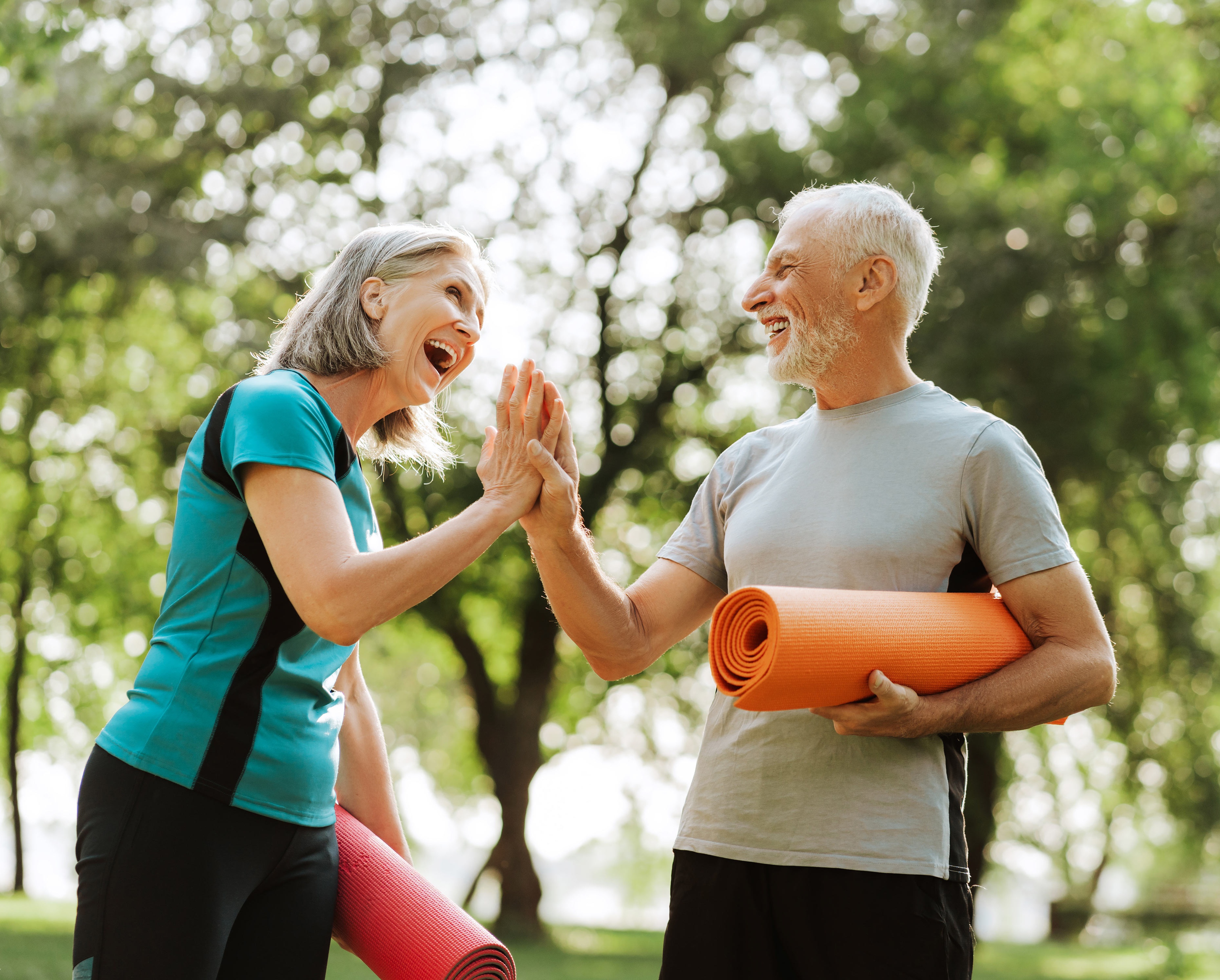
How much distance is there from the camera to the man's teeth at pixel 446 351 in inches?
111

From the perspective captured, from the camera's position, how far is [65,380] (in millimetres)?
19094

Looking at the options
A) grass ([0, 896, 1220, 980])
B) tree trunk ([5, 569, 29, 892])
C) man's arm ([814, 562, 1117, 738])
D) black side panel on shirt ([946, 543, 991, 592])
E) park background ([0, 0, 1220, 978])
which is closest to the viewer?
man's arm ([814, 562, 1117, 738])

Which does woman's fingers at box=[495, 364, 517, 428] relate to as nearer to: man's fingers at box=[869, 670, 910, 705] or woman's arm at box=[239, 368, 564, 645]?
woman's arm at box=[239, 368, 564, 645]

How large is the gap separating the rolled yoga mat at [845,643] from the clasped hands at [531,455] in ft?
1.66

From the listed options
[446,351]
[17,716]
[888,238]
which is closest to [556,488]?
[446,351]

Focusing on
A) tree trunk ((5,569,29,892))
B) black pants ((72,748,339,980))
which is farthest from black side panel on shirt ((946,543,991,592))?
tree trunk ((5,569,29,892))

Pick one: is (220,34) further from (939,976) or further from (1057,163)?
(939,976)

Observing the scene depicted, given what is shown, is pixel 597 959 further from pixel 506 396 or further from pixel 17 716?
pixel 506 396

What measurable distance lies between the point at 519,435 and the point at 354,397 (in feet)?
1.29

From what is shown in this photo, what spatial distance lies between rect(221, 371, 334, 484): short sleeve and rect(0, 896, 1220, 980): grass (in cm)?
763

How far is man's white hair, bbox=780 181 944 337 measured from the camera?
2.94 m

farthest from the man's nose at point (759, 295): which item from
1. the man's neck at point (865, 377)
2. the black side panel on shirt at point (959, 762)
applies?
the black side panel on shirt at point (959, 762)

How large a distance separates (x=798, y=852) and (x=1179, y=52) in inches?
539

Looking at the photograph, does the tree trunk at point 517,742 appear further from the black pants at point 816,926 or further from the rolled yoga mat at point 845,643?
the rolled yoga mat at point 845,643
